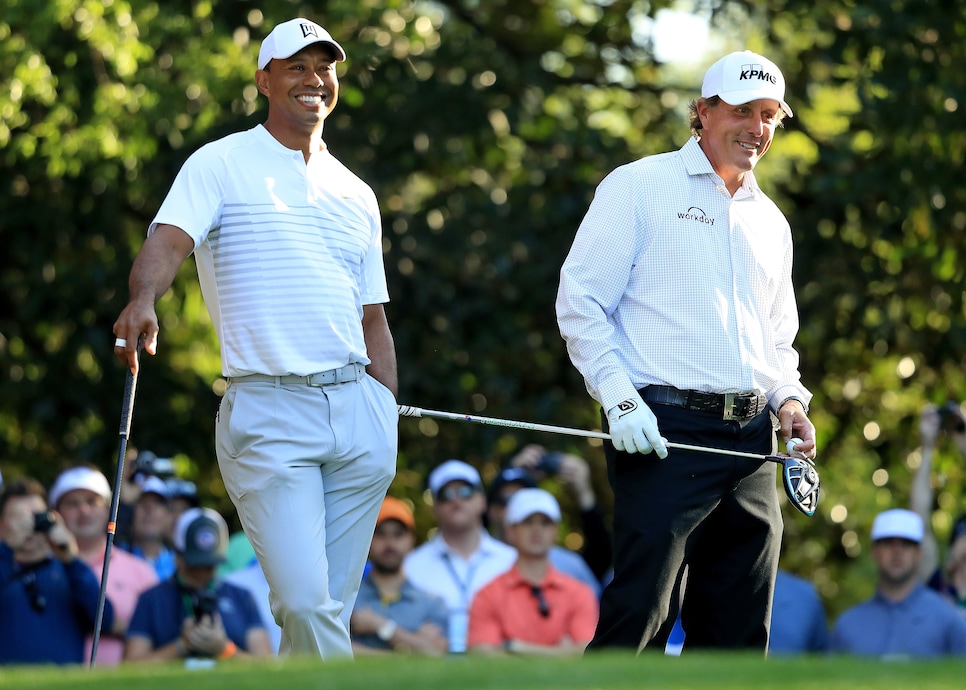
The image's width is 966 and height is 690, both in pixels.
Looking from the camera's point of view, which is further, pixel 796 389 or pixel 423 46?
pixel 423 46

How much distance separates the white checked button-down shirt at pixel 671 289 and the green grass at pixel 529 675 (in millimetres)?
1352

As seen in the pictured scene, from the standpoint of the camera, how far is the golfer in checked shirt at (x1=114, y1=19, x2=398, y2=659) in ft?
17.9

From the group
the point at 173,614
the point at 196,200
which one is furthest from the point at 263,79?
the point at 173,614

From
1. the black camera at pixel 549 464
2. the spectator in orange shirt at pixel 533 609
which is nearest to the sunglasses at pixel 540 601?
the spectator in orange shirt at pixel 533 609

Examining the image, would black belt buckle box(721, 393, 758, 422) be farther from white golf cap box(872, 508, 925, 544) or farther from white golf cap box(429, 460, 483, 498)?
white golf cap box(429, 460, 483, 498)

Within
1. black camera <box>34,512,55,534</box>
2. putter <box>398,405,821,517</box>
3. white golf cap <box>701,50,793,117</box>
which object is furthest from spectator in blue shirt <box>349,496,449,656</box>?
white golf cap <box>701,50,793,117</box>

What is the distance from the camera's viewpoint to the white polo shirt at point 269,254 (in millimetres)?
5578

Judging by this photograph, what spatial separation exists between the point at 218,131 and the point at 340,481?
6136mm

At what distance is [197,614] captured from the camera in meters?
8.70

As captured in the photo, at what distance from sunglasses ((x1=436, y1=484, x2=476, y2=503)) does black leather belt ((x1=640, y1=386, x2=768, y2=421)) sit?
14.4 feet

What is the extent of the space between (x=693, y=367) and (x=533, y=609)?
386 centimetres

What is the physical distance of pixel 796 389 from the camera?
5.93m

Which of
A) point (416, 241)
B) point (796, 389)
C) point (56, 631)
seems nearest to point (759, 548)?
point (796, 389)

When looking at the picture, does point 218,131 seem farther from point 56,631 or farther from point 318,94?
point 318,94
